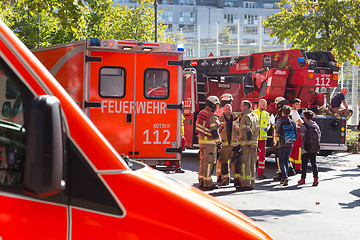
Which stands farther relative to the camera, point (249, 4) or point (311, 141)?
point (249, 4)

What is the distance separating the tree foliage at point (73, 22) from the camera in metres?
12.8

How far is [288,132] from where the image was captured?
11.8 meters

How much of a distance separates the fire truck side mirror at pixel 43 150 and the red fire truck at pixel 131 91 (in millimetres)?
8170

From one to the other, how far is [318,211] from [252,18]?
8867 cm

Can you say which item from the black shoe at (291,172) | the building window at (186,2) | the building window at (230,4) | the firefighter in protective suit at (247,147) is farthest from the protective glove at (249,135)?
the building window at (230,4)

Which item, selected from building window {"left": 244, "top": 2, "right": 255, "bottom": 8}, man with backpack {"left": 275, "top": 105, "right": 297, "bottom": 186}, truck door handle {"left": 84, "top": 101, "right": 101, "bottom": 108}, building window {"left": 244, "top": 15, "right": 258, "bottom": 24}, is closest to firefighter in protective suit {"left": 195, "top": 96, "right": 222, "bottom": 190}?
man with backpack {"left": 275, "top": 105, "right": 297, "bottom": 186}

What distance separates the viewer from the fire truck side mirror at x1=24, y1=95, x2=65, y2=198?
205 cm

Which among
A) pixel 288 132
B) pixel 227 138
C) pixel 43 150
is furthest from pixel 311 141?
pixel 43 150

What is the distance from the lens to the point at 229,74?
18.3 m

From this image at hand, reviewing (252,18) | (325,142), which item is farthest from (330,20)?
(252,18)

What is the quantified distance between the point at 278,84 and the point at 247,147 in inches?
200

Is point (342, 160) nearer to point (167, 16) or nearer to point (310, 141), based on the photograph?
point (310, 141)

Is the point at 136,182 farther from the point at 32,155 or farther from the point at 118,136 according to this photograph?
the point at 118,136

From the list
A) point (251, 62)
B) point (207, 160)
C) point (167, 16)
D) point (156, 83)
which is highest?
point (167, 16)
